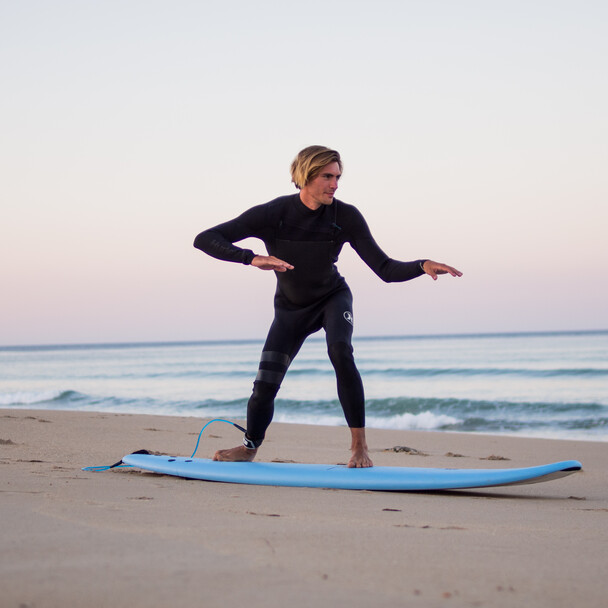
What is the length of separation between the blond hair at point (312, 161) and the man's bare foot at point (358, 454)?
4.84 feet

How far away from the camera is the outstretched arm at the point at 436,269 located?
3.65 metres

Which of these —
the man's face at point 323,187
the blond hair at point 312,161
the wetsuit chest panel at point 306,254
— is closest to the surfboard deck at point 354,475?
the wetsuit chest panel at point 306,254

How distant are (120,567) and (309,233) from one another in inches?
104

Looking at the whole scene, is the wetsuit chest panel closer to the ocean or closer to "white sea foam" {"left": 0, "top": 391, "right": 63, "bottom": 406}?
the ocean

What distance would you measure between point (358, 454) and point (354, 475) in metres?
0.26

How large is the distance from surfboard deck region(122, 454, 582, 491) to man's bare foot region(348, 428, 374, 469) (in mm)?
63

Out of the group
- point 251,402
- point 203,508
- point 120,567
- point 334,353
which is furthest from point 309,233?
point 120,567

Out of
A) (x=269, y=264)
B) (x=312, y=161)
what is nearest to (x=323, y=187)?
(x=312, y=161)

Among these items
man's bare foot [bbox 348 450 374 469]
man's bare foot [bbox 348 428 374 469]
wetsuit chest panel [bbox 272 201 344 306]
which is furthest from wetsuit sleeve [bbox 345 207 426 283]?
man's bare foot [bbox 348 450 374 469]

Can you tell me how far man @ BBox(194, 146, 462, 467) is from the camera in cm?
396

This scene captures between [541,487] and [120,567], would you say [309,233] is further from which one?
[120,567]

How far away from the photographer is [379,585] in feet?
5.45

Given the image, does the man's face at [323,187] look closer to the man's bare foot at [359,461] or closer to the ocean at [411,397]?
the man's bare foot at [359,461]

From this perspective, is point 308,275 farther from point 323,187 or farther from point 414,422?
point 414,422
